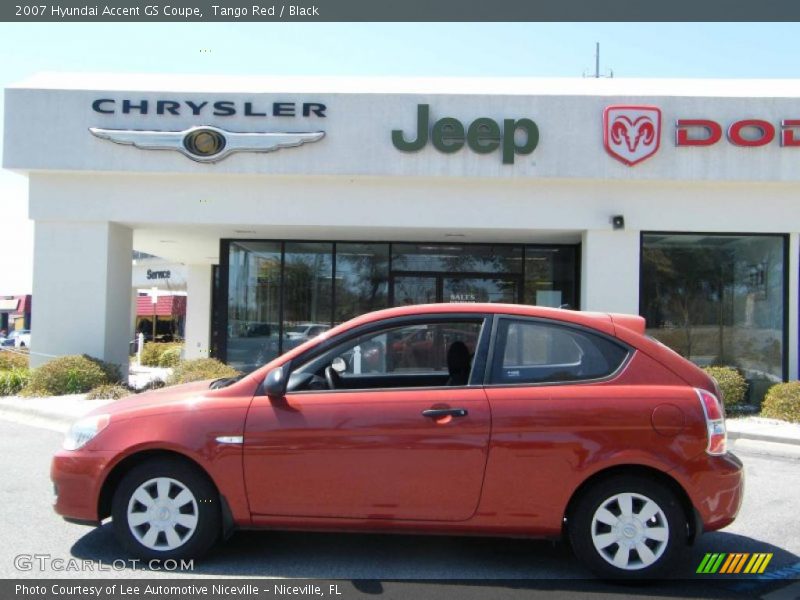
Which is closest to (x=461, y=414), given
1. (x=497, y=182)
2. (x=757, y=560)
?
(x=757, y=560)

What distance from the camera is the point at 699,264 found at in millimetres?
12297

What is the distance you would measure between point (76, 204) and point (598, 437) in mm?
10580

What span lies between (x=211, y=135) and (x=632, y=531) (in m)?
9.75

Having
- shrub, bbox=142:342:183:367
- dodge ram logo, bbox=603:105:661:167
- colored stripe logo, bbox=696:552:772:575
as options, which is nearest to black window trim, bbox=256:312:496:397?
colored stripe logo, bbox=696:552:772:575

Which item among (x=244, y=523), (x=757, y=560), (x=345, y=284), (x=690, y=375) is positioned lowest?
(x=757, y=560)

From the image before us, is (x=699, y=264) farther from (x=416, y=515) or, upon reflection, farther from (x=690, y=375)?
(x=416, y=515)

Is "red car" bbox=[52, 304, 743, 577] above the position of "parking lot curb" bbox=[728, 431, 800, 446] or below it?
above

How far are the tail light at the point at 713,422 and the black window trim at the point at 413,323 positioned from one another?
4.28ft

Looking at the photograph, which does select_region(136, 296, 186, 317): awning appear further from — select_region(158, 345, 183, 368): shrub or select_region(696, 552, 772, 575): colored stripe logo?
select_region(696, 552, 772, 575): colored stripe logo

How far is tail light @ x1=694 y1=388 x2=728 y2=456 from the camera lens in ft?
14.0

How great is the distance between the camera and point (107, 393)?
10812mm

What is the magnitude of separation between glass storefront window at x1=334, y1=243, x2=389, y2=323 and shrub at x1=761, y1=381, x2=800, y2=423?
22.0 ft

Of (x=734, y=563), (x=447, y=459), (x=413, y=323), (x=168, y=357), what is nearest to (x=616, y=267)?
(x=734, y=563)

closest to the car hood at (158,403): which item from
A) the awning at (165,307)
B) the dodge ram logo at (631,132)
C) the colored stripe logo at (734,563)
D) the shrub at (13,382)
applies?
the colored stripe logo at (734,563)
